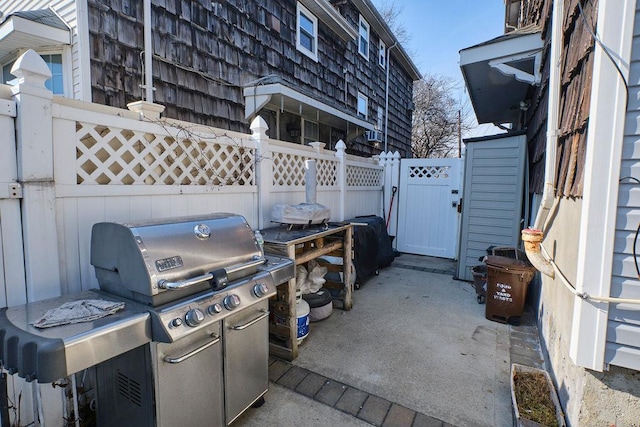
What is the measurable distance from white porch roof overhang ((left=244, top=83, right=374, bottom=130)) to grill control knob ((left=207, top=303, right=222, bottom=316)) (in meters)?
3.69

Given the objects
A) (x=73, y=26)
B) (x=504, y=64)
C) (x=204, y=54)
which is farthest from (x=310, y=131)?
(x=73, y=26)

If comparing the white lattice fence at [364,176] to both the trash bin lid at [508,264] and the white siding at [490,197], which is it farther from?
the trash bin lid at [508,264]

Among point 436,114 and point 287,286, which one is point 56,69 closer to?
point 287,286

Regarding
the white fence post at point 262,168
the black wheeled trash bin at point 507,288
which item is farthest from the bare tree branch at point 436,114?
→ the white fence post at point 262,168

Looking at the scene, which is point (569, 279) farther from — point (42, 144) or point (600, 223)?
point (42, 144)

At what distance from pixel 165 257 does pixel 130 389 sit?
66cm

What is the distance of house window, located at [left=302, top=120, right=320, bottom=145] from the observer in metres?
6.41

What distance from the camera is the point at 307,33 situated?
248 inches

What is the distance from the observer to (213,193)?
8.77 ft

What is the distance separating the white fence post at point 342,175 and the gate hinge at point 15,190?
3719 mm

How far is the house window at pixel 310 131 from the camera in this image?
6.41 meters

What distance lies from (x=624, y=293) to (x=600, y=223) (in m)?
0.33

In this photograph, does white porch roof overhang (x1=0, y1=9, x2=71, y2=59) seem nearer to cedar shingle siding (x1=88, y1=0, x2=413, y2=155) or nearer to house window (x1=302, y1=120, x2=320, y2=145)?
cedar shingle siding (x1=88, y1=0, x2=413, y2=155)

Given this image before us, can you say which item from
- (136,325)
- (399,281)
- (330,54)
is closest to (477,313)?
(399,281)
